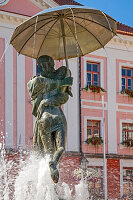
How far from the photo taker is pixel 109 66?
2873 centimetres

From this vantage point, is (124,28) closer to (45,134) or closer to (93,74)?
(93,74)

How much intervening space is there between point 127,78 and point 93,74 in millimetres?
2091

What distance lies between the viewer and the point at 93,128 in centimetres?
2748

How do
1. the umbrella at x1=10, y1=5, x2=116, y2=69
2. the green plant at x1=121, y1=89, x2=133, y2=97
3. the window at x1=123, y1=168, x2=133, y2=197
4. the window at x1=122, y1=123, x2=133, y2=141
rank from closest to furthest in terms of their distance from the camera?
the umbrella at x1=10, y1=5, x2=116, y2=69 < the window at x1=123, y1=168, x2=133, y2=197 < the window at x1=122, y1=123, x2=133, y2=141 < the green plant at x1=121, y1=89, x2=133, y2=97

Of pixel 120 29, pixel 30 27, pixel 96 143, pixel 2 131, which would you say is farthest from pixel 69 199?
pixel 120 29

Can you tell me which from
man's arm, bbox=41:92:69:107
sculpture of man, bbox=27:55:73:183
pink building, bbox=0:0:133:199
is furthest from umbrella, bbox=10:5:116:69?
pink building, bbox=0:0:133:199

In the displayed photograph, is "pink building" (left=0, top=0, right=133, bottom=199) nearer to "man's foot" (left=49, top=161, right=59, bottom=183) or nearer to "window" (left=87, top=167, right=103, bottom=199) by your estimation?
"window" (left=87, top=167, right=103, bottom=199)

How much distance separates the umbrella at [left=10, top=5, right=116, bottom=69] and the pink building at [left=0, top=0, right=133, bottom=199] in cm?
1542

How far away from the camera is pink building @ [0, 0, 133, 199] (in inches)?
995

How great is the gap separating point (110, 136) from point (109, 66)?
3.80 m

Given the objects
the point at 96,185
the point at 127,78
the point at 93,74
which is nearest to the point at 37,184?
the point at 96,185

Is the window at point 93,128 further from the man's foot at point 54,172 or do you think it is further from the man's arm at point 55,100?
the man's foot at point 54,172

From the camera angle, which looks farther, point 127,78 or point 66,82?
point 127,78

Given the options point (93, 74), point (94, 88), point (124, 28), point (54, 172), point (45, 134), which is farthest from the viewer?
point (124, 28)
